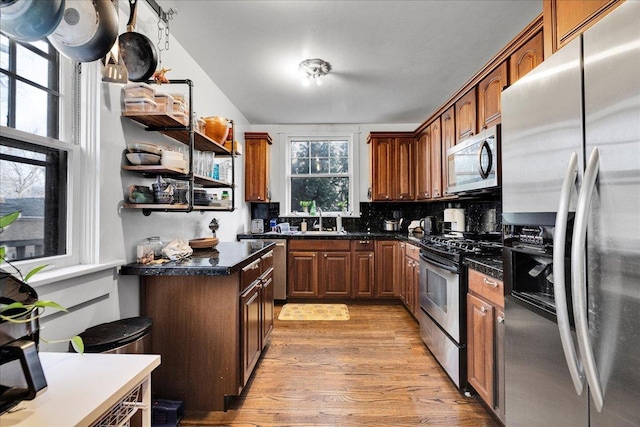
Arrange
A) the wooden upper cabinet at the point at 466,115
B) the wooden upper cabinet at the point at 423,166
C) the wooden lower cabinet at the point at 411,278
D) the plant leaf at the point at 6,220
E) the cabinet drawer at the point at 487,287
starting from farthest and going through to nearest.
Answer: the wooden upper cabinet at the point at 423,166 → the wooden lower cabinet at the point at 411,278 → the wooden upper cabinet at the point at 466,115 → the cabinet drawer at the point at 487,287 → the plant leaf at the point at 6,220

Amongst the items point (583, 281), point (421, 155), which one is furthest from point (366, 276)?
point (583, 281)

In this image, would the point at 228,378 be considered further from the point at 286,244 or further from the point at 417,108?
the point at 417,108

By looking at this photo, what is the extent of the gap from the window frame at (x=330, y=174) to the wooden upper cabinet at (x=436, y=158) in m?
1.32

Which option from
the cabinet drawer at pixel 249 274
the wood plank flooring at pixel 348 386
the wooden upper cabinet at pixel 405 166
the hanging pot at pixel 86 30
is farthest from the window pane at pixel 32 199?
the wooden upper cabinet at pixel 405 166

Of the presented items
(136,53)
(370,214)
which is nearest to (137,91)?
(136,53)

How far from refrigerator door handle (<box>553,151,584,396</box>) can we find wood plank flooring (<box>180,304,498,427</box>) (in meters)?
1.15

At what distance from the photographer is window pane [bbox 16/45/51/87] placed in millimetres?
1307

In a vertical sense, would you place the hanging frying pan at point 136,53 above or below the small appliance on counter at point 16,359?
above

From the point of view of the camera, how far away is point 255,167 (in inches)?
174

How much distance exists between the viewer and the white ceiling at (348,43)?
2123 mm

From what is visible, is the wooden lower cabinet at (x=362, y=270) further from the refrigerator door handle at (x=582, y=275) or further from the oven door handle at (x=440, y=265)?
the refrigerator door handle at (x=582, y=275)

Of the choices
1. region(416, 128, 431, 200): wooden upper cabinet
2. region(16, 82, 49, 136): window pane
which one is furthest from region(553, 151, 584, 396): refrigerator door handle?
region(416, 128, 431, 200): wooden upper cabinet

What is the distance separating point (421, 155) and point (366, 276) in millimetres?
1819

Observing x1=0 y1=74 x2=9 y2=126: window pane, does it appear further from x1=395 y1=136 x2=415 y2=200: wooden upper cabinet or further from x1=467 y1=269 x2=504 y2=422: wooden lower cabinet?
x1=395 y1=136 x2=415 y2=200: wooden upper cabinet
